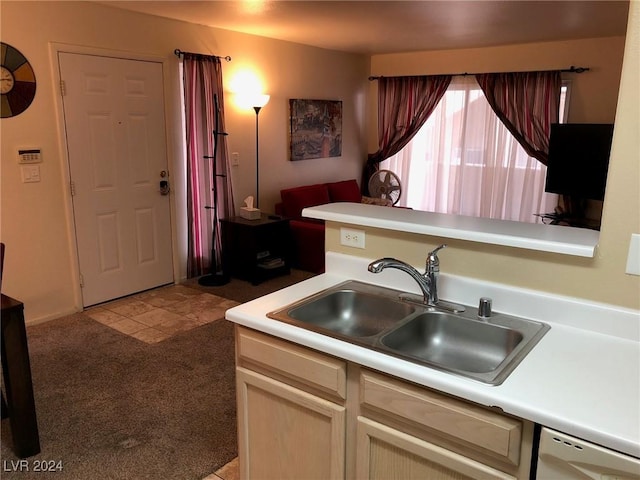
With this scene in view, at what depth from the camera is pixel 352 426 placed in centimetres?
154

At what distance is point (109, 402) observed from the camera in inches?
109

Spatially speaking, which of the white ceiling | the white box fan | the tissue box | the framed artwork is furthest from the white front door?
the white box fan

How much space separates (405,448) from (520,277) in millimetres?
685

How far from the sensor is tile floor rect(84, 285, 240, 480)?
12.3 ft

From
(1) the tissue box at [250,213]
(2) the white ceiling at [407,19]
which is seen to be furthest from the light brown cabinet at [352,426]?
(1) the tissue box at [250,213]

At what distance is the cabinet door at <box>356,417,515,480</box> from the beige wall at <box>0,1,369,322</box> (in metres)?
3.14

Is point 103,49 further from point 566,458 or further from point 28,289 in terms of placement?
point 566,458

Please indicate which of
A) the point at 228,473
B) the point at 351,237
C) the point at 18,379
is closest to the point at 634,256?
the point at 351,237

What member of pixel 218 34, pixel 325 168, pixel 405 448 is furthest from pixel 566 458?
pixel 325 168

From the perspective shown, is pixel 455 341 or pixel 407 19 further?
pixel 407 19

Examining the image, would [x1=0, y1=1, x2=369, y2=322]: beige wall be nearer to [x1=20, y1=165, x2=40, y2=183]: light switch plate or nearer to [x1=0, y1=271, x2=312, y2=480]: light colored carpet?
[x1=20, y1=165, x2=40, y2=183]: light switch plate

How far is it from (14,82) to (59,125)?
40 centimetres

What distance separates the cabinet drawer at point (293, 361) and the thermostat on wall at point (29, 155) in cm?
267

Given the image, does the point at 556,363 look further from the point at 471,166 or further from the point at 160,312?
the point at 471,166
